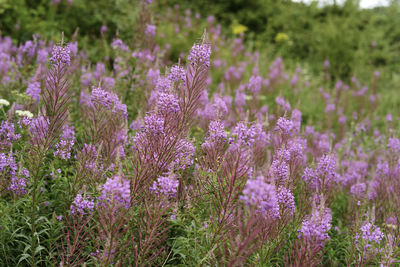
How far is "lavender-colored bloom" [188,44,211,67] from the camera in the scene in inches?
110

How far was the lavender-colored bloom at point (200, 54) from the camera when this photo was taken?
2797mm

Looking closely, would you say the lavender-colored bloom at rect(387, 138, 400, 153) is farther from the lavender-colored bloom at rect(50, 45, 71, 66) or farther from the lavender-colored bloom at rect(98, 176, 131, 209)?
the lavender-colored bloom at rect(50, 45, 71, 66)

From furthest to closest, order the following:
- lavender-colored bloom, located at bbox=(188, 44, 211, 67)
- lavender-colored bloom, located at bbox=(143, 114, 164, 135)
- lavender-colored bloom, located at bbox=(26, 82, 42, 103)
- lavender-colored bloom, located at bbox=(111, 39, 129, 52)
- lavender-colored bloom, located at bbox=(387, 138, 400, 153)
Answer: lavender-colored bloom, located at bbox=(111, 39, 129, 52)
lavender-colored bloom, located at bbox=(387, 138, 400, 153)
lavender-colored bloom, located at bbox=(26, 82, 42, 103)
lavender-colored bloom, located at bbox=(188, 44, 211, 67)
lavender-colored bloom, located at bbox=(143, 114, 164, 135)

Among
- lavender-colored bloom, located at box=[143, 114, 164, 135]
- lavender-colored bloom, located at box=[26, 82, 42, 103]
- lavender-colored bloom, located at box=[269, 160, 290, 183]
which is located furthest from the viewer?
lavender-colored bloom, located at box=[26, 82, 42, 103]

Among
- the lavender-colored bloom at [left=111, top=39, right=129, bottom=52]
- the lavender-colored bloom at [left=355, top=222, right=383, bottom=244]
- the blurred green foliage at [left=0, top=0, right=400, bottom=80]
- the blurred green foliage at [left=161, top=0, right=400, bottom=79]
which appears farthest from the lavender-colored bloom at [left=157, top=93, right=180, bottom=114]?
the blurred green foliage at [left=161, top=0, right=400, bottom=79]

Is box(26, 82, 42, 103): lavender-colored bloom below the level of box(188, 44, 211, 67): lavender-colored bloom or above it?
below

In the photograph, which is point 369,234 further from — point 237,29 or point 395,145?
point 237,29

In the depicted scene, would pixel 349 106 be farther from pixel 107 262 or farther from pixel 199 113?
pixel 107 262

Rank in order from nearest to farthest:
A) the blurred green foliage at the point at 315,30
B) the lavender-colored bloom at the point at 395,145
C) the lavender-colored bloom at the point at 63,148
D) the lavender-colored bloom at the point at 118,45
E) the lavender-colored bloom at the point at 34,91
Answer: the lavender-colored bloom at the point at 63,148 → the lavender-colored bloom at the point at 34,91 → the lavender-colored bloom at the point at 395,145 → the lavender-colored bloom at the point at 118,45 → the blurred green foliage at the point at 315,30

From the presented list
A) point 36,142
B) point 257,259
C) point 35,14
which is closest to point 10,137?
point 36,142

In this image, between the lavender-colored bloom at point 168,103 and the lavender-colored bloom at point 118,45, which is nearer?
the lavender-colored bloom at point 168,103

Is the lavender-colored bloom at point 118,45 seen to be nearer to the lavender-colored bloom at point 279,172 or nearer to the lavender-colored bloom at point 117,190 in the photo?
the lavender-colored bloom at point 279,172

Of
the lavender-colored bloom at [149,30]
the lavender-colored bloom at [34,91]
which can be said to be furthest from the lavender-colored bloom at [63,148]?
the lavender-colored bloom at [149,30]

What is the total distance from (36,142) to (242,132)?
164 cm
